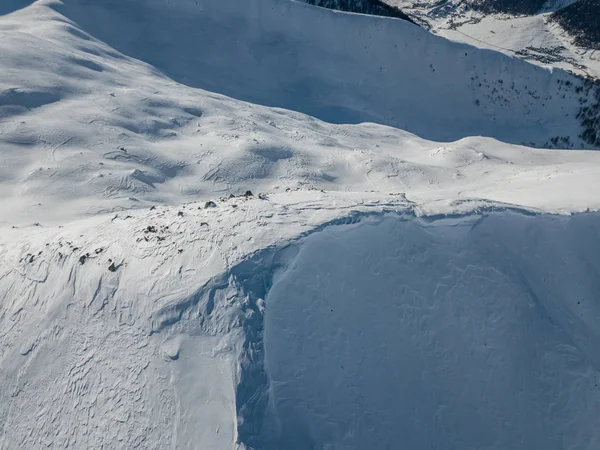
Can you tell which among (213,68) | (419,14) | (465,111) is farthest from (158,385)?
(419,14)

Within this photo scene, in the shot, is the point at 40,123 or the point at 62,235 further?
the point at 40,123

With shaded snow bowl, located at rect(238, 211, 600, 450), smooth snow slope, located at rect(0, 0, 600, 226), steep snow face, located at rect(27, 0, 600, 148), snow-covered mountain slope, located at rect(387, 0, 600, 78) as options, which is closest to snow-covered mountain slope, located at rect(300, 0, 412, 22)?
steep snow face, located at rect(27, 0, 600, 148)

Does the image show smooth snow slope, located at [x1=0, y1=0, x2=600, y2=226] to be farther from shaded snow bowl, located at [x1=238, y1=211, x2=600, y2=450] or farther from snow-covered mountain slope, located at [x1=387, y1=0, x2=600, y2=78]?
snow-covered mountain slope, located at [x1=387, y1=0, x2=600, y2=78]

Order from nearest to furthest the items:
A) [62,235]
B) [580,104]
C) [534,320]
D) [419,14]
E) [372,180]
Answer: [534,320], [62,235], [372,180], [580,104], [419,14]

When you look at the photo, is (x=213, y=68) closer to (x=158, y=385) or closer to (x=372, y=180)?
(x=372, y=180)

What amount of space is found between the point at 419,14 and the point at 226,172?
1764 inches

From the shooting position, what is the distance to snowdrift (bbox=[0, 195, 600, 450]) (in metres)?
5.74

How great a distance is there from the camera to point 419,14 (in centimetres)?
4956

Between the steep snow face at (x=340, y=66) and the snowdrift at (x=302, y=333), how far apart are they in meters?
14.4

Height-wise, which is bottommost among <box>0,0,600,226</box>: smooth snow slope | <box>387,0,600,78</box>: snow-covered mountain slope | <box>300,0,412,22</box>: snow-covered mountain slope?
<box>0,0,600,226</box>: smooth snow slope

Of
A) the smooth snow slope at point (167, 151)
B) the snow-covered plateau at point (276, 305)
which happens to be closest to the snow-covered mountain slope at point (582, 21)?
the smooth snow slope at point (167, 151)

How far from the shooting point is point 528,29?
4278 centimetres

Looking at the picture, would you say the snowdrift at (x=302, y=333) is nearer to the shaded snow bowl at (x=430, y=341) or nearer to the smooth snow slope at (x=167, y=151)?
the shaded snow bowl at (x=430, y=341)

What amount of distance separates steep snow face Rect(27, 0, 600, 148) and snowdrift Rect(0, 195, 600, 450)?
14429 mm
